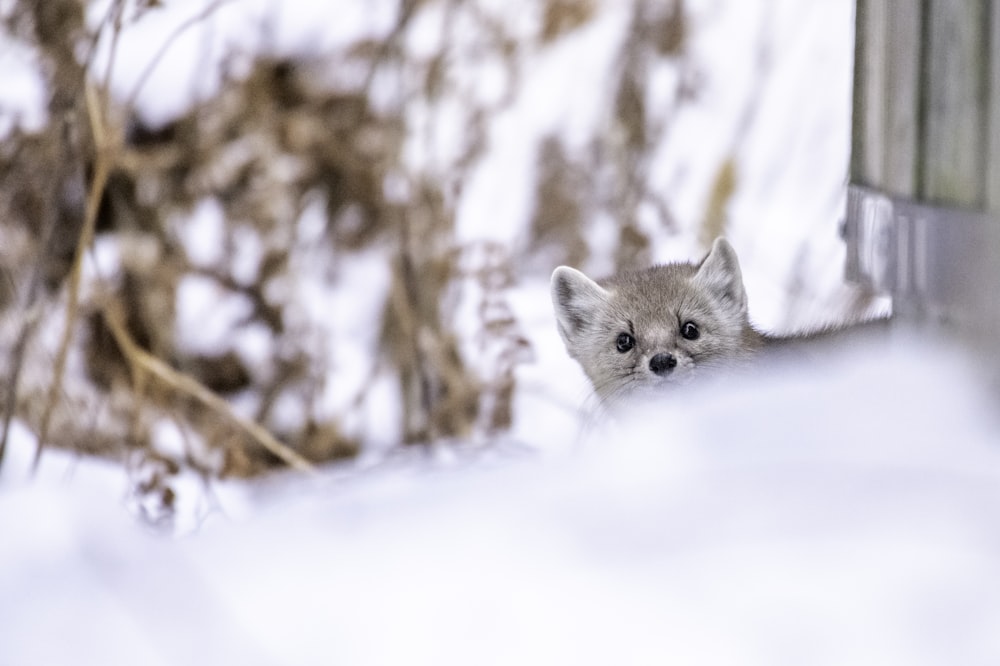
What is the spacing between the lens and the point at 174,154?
3.80 m

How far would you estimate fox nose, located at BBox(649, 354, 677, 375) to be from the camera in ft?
7.65

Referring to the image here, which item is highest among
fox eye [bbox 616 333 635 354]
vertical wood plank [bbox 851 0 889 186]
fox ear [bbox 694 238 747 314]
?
vertical wood plank [bbox 851 0 889 186]

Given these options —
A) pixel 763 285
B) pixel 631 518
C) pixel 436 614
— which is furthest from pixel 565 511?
pixel 763 285

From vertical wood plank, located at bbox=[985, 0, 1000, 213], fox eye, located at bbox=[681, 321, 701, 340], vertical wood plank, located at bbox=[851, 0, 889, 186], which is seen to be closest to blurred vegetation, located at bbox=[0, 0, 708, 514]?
fox eye, located at bbox=[681, 321, 701, 340]

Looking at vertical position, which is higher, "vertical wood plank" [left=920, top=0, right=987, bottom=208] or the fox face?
"vertical wood plank" [left=920, top=0, right=987, bottom=208]

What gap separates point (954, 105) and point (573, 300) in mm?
1119

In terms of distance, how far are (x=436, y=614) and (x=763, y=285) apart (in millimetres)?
3034

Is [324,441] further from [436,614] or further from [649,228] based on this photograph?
[436,614]

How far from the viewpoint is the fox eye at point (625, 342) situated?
252 centimetres

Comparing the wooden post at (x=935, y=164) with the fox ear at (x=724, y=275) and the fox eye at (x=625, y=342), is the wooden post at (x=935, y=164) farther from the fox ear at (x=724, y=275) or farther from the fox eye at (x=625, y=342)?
the fox eye at (x=625, y=342)

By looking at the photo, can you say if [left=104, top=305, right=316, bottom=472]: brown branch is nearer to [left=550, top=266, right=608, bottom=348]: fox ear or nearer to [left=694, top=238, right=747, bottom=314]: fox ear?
[left=550, top=266, right=608, bottom=348]: fox ear

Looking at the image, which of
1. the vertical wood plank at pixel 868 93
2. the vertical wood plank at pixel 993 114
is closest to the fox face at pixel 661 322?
the vertical wood plank at pixel 868 93

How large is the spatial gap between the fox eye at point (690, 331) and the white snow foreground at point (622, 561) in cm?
65

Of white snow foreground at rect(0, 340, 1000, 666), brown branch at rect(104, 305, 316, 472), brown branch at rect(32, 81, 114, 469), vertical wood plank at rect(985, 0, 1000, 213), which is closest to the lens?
white snow foreground at rect(0, 340, 1000, 666)
